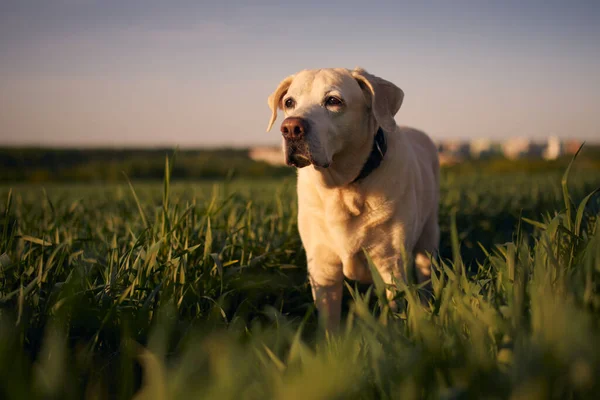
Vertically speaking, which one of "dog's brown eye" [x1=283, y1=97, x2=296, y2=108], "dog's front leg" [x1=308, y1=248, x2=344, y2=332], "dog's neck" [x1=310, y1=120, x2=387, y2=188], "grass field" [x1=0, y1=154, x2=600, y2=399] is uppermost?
"dog's brown eye" [x1=283, y1=97, x2=296, y2=108]

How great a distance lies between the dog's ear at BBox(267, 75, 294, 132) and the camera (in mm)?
3349

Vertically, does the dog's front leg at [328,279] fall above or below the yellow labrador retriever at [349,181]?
below

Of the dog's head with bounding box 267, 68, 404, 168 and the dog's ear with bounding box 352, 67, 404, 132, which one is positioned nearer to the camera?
the dog's head with bounding box 267, 68, 404, 168

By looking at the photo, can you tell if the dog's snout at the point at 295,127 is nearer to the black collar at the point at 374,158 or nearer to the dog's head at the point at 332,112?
the dog's head at the point at 332,112

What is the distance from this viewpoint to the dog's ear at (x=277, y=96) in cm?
335

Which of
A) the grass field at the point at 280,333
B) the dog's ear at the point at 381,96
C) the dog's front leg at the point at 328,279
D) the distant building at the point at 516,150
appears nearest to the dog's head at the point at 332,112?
the dog's ear at the point at 381,96

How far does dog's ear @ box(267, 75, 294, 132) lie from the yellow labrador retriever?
0.90 feet

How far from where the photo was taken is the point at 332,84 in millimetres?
2924

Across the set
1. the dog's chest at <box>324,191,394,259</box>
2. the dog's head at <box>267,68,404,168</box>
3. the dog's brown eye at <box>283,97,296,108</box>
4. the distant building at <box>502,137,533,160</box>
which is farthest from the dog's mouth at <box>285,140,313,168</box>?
the distant building at <box>502,137,533,160</box>

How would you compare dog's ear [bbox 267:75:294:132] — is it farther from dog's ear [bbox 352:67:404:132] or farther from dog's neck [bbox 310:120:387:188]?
dog's neck [bbox 310:120:387:188]

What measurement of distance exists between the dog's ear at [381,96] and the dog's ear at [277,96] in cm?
53

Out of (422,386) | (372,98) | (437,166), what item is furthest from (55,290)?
(437,166)

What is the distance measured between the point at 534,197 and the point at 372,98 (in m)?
4.19

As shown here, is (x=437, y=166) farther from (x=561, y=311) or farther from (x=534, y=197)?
(x=561, y=311)
